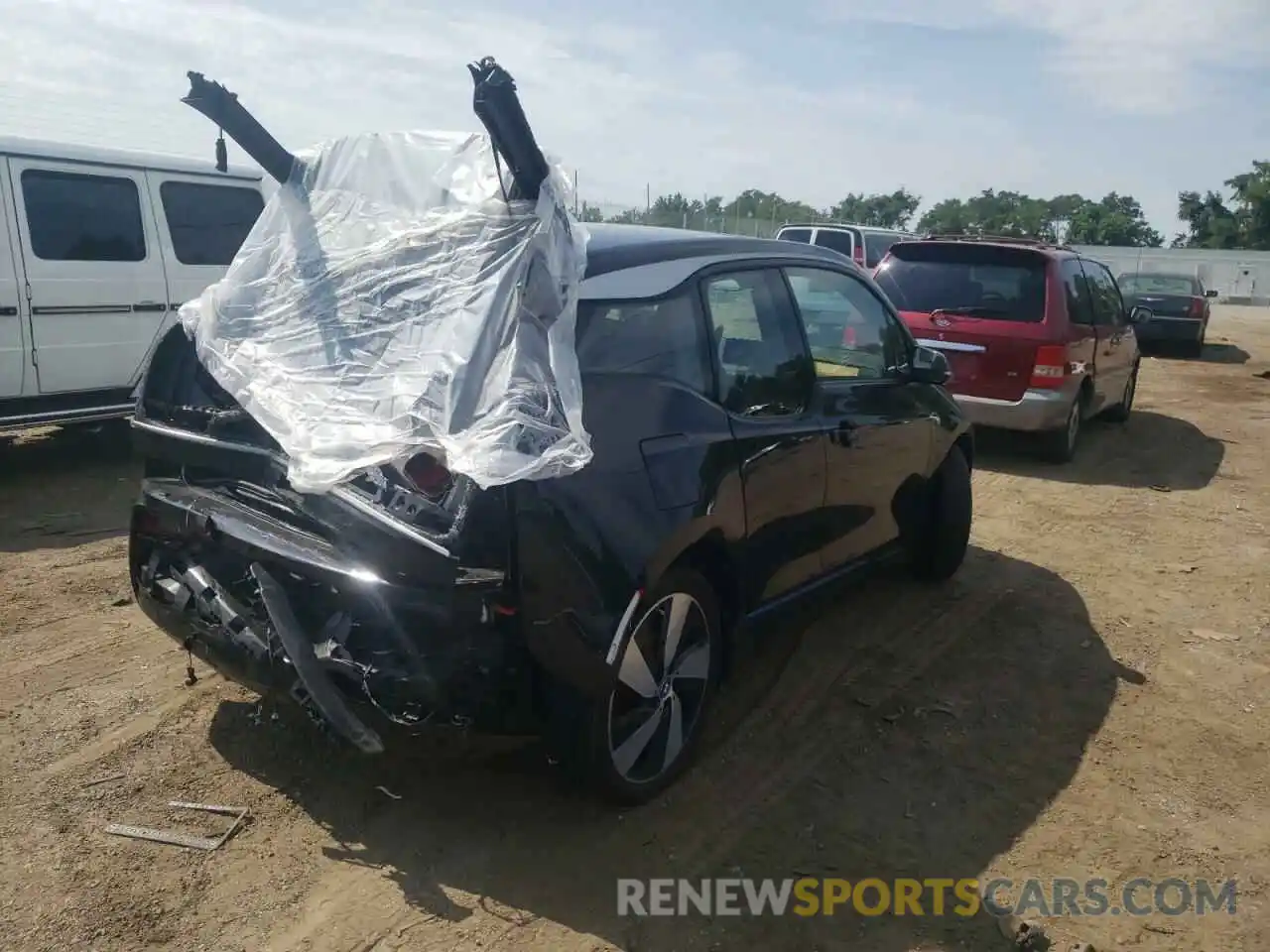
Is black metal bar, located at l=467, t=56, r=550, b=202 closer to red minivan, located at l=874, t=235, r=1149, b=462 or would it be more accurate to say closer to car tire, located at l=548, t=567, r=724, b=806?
car tire, located at l=548, t=567, r=724, b=806

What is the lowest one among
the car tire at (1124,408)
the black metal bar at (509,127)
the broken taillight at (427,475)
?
the car tire at (1124,408)

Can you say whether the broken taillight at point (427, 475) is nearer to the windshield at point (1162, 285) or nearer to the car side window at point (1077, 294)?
the car side window at point (1077, 294)

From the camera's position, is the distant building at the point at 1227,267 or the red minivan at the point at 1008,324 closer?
the red minivan at the point at 1008,324

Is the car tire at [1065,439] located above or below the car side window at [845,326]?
below

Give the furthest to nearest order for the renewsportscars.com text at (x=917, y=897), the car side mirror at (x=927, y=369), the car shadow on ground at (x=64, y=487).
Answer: the car shadow on ground at (x=64, y=487) → the car side mirror at (x=927, y=369) → the renewsportscars.com text at (x=917, y=897)

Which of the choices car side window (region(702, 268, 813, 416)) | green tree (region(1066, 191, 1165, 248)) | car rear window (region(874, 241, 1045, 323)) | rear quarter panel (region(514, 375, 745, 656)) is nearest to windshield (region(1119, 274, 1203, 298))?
car rear window (region(874, 241, 1045, 323))

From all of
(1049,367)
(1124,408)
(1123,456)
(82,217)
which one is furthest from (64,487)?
(1124,408)

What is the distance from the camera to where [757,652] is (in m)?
4.56

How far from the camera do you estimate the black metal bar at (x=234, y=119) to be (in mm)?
3578

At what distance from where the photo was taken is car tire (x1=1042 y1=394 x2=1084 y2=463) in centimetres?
856

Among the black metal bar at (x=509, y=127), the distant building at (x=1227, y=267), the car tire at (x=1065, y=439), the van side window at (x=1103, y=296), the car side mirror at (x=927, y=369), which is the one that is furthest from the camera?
the distant building at (x=1227, y=267)

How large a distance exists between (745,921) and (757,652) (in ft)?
5.61

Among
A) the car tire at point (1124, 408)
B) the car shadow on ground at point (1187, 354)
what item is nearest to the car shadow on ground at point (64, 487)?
the car tire at point (1124, 408)

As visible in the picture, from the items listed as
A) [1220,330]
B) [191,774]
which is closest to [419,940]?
[191,774]
